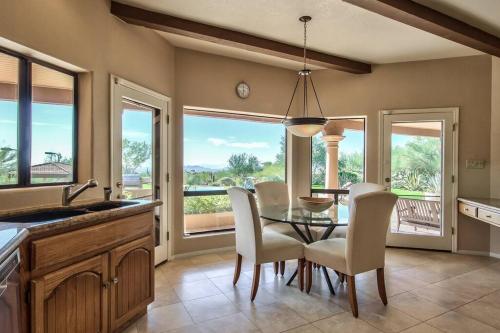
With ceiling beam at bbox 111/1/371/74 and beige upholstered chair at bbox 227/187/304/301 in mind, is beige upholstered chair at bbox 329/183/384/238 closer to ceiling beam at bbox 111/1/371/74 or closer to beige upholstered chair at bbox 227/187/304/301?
beige upholstered chair at bbox 227/187/304/301

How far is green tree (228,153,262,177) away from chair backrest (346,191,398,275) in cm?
224

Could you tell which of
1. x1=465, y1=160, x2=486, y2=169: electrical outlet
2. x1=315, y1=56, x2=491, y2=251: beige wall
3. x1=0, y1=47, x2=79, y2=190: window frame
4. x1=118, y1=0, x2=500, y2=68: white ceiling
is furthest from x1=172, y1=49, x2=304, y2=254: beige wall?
x1=465, y1=160, x2=486, y2=169: electrical outlet

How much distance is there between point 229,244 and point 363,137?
2.55 meters

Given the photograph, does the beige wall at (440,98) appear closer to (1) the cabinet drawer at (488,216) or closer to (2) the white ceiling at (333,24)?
(2) the white ceiling at (333,24)

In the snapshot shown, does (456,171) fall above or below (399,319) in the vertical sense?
above

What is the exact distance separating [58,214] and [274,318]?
1.79 m

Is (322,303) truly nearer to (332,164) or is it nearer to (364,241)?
(364,241)

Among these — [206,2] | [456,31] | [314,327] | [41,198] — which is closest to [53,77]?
[41,198]

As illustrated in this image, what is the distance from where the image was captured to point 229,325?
2.23 meters

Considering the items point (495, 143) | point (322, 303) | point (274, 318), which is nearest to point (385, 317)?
point (322, 303)

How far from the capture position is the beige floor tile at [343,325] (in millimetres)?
2166

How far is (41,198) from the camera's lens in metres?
2.08

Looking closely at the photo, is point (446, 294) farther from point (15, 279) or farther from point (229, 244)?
point (15, 279)

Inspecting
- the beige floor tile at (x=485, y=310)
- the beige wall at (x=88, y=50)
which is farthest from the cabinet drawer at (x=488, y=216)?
the beige wall at (x=88, y=50)
